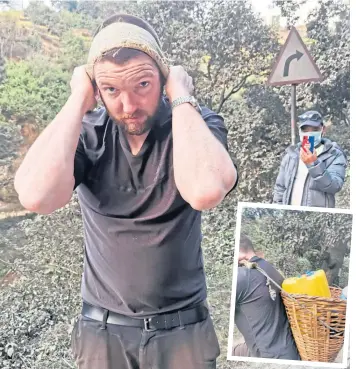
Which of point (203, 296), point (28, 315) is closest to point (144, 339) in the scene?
point (203, 296)

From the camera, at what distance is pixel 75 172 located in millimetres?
1490

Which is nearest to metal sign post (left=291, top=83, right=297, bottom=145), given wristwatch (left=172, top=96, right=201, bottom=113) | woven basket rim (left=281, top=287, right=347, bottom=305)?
wristwatch (left=172, top=96, right=201, bottom=113)

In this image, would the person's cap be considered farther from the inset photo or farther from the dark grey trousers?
the dark grey trousers

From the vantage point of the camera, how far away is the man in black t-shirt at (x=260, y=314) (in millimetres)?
1643

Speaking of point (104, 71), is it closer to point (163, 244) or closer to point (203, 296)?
point (163, 244)

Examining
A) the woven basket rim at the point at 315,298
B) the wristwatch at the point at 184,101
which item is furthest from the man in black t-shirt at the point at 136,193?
the woven basket rim at the point at 315,298

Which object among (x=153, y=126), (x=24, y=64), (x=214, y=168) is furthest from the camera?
(x=24, y=64)

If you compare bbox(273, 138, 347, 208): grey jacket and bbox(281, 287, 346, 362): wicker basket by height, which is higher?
bbox(273, 138, 347, 208): grey jacket

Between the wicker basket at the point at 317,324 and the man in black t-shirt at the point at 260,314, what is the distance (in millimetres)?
24

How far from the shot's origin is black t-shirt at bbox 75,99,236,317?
150 cm

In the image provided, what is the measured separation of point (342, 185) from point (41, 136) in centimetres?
88

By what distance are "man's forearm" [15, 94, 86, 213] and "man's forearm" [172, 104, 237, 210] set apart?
267 millimetres

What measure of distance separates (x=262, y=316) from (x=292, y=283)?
135mm

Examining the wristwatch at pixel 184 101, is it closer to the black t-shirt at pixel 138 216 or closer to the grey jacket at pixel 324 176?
the black t-shirt at pixel 138 216
